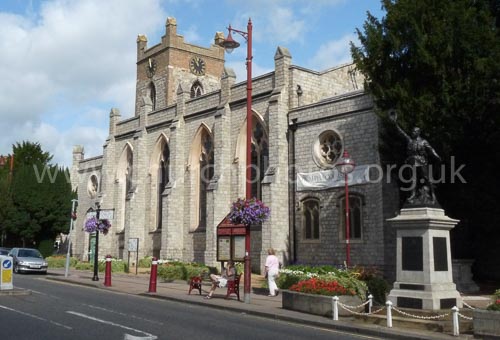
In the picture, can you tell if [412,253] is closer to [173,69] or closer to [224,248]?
[224,248]

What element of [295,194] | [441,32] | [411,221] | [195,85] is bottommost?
[411,221]

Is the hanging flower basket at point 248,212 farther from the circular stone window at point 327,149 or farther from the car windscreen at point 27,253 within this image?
the car windscreen at point 27,253

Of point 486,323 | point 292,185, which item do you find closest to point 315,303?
point 486,323

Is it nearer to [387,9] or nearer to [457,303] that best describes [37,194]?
[387,9]

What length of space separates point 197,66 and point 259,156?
25626mm

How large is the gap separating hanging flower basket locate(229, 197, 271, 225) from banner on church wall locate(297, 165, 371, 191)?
721 cm

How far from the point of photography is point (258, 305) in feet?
52.5

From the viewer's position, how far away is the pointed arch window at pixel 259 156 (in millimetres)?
28547

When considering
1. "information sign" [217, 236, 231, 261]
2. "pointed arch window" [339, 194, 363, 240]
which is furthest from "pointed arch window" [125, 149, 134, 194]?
"pointed arch window" [339, 194, 363, 240]

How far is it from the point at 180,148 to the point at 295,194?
9741 mm

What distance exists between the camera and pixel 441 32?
1794 centimetres

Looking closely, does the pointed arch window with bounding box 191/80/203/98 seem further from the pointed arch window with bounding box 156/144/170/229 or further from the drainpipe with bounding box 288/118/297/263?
the drainpipe with bounding box 288/118/297/263

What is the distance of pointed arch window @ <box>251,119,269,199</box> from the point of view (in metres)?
28.5

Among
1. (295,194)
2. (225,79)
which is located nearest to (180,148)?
(225,79)
